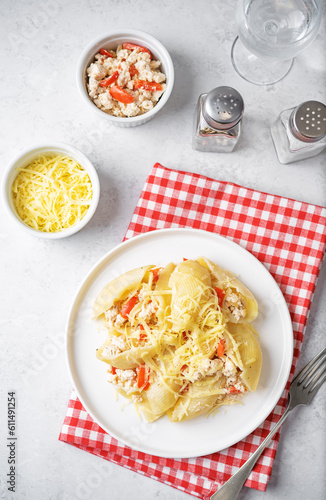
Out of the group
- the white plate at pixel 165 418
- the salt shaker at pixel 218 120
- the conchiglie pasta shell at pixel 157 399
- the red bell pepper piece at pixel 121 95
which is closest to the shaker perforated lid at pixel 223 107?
the salt shaker at pixel 218 120

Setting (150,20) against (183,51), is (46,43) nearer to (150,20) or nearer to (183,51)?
A: (150,20)

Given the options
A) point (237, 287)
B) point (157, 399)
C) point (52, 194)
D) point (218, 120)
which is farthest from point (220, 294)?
point (52, 194)

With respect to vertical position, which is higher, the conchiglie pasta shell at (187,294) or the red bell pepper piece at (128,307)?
the conchiglie pasta shell at (187,294)

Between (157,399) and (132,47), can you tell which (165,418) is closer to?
(157,399)

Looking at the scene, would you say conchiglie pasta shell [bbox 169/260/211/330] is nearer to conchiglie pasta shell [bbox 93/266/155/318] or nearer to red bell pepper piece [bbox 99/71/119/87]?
conchiglie pasta shell [bbox 93/266/155/318]

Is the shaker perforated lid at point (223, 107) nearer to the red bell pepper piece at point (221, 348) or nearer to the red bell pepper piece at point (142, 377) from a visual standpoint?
the red bell pepper piece at point (221, 348)

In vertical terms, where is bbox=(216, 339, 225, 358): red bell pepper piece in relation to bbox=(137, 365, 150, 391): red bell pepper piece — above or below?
above

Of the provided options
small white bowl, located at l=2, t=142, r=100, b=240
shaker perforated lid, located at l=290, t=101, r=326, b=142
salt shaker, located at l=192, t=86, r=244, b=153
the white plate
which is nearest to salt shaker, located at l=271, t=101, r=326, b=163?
shaker perforated lid, located at l=290, t=101, r=326, b=142

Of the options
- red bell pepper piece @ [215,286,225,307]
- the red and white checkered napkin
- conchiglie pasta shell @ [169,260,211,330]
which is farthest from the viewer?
the red and white checkered napkin
